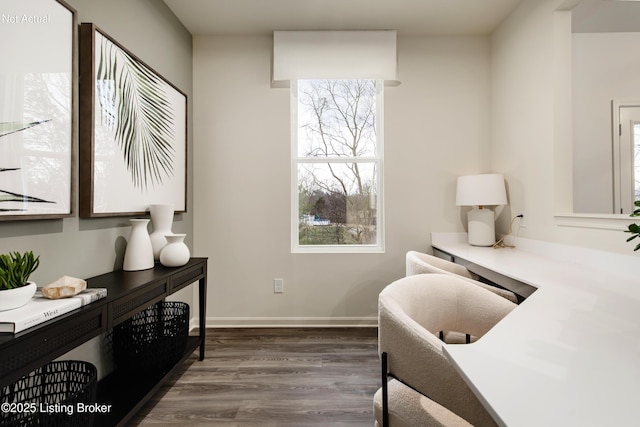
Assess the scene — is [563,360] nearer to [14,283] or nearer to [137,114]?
[14,283]

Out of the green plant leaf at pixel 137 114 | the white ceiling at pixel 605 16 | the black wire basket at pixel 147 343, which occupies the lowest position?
the black wire basket at pixel 147 343

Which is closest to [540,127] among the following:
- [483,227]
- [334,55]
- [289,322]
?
[483,227]

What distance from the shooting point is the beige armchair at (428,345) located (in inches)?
29.1

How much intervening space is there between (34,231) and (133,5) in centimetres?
157

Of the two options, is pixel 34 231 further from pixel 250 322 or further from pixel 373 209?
pixel 373 209

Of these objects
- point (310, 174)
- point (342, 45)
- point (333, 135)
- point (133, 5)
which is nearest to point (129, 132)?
point (133, 5)

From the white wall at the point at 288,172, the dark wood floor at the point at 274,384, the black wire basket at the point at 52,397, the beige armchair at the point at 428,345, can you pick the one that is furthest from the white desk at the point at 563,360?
the white wall at the point at 288,172

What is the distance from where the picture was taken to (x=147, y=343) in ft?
5.88

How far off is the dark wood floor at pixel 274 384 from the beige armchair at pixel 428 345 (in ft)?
2.61

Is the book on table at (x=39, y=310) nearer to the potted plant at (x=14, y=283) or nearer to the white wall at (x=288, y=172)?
the potted plant at (x=14, y=283)

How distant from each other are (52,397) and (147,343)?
1.69 feet

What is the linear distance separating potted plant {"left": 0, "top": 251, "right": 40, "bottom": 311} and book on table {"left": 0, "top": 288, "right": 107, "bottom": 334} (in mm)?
25

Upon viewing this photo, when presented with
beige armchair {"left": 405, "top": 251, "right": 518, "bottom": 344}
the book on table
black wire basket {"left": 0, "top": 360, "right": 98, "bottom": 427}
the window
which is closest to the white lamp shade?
beige armchair {"left": 405, "top": 251, "right": 518, "bottom": 344}

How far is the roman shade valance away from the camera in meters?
2.66
